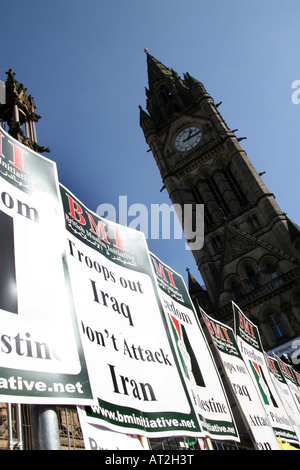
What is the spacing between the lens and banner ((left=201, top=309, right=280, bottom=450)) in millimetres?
8625

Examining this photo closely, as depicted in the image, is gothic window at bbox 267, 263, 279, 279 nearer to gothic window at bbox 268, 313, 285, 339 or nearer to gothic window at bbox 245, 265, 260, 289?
gothic window at bbox 245, 265, 260, 289

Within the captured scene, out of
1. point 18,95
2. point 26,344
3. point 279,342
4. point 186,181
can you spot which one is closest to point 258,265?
point 279,342

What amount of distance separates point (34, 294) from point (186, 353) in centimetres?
371

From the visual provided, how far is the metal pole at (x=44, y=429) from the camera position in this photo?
3744 mm

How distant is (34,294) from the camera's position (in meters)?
4.63

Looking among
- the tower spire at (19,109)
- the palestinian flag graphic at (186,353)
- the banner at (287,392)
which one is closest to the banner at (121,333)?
the palestinian flag graphic at (186,353)

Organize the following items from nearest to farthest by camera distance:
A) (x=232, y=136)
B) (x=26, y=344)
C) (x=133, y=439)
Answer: (x=26, y=344), (x=133, y=439), (x=232, y=136)

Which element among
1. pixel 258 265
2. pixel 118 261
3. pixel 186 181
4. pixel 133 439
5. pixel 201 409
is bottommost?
Result: pixel 133 439

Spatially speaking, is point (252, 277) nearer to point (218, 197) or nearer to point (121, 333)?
point (218, 197)

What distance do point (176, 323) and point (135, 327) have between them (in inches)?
71.0

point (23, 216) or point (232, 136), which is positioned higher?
point (232, 136)

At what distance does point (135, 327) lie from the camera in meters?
6.06

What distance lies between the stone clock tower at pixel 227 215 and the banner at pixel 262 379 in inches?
570

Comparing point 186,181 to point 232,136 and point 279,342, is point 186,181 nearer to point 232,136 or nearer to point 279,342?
point 232,136
